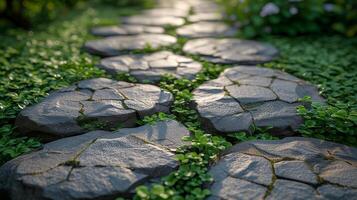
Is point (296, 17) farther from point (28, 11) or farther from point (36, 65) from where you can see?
point (28, 11)

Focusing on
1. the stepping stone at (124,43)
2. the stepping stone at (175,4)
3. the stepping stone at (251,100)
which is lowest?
the stepping stone at (251,100)

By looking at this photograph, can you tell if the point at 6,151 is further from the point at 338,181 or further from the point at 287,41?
the point at 287,41

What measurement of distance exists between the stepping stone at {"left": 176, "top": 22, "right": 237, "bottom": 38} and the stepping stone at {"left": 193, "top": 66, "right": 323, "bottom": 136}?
1.27 m

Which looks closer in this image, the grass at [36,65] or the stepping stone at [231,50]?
the grass at [36,65]

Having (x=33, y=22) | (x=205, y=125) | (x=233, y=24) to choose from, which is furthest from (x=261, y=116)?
(x=33, y=22)

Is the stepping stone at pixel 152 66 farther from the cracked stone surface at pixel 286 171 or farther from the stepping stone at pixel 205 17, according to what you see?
the stepping stone at pixel 205 17

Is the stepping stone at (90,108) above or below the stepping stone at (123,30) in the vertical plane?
below

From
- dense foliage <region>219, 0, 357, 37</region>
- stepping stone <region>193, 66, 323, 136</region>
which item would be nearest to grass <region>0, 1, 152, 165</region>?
stepping stone <region>193, 66, 323, 136</region>

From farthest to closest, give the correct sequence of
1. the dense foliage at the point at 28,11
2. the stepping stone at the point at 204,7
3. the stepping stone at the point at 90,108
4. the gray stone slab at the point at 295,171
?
the stepping stone at the point at 204,7 < the dense foliage at the point at 28,11 < the stepping stone at the point at 90,108 < the gray stone slab at the point at 295,171

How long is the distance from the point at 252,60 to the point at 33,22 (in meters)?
2.91

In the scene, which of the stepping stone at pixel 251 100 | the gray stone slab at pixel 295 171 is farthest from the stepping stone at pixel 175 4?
the gray stone slab at pixel 295 171

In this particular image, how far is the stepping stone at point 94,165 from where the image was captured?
1757 mm

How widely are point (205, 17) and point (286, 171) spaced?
367cm

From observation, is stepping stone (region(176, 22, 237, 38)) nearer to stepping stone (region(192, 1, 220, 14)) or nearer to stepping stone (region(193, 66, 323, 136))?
stepping stone (region(192, 1, 220, 14))
